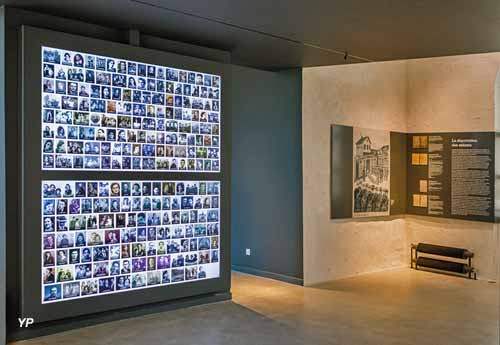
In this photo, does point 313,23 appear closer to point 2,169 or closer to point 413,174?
point 2,169

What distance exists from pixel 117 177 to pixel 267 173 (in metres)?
2.86

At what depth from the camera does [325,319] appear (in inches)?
209

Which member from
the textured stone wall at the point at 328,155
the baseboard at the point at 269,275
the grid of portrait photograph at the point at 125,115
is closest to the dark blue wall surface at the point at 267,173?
the baseboard at the point at 269,275

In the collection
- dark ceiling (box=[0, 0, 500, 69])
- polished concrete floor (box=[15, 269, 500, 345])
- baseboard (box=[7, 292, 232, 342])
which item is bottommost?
polished concrete floor (box=[15, 269, 500, 345])

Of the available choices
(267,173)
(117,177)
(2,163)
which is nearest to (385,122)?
(267,173)

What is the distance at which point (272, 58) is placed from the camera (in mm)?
6434

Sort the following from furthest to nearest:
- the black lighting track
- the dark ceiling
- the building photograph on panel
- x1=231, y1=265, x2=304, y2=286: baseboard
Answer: x1=231, y1=265, x2=304, y2=286: baseboard
the building photograph on panel
the black lighting track
the dark ceiling

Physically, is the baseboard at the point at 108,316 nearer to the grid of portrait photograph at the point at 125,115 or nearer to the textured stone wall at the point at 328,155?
the grid of portrait photograph at the point at 125,115

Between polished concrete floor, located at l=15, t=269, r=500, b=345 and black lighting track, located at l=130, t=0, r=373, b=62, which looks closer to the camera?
black lighting track, located at l=130, t=0, r=373, b=62

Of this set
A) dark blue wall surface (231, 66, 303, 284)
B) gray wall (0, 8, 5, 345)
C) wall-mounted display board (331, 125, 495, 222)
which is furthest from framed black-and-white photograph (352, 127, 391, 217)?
gray wall (0, 8, 5, 345)

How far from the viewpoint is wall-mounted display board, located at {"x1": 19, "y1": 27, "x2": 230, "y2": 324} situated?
177 inches

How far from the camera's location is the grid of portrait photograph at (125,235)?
4621mm

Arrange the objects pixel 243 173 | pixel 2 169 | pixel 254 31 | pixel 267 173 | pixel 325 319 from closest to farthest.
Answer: pixel 2 169 < pixel 254 31 < pixel 325 319 < pixel 267 173 < pixel 243 173

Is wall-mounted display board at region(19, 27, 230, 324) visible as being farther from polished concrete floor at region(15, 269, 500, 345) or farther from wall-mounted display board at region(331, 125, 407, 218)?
wall-mounted display board at region(331, 125, 407, 218)
